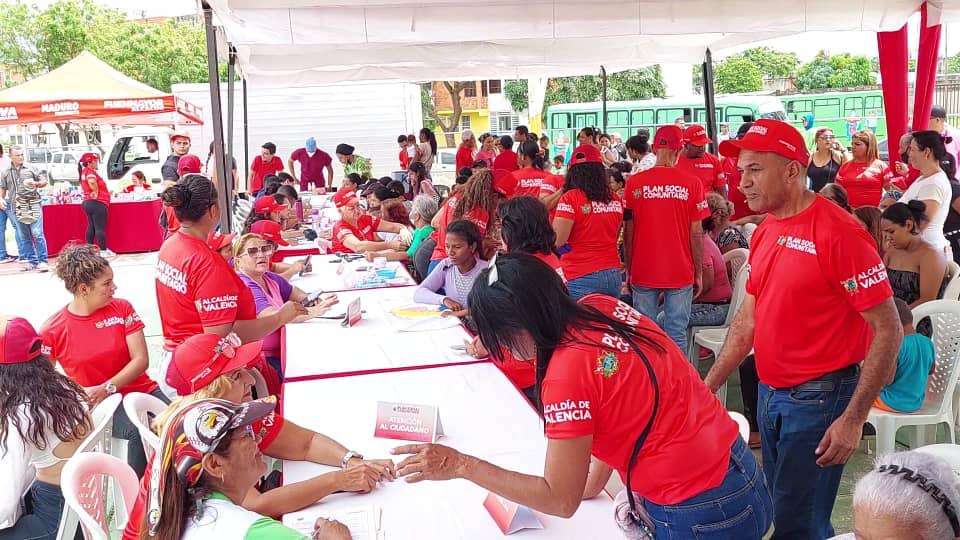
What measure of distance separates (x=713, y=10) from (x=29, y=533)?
17.7 feet

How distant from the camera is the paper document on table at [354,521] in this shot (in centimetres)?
177

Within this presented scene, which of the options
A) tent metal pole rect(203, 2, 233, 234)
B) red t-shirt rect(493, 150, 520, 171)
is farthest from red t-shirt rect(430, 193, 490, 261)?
red t-shirt rect(493, 150, 520, 171)

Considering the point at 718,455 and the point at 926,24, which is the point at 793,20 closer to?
the point at 926,24

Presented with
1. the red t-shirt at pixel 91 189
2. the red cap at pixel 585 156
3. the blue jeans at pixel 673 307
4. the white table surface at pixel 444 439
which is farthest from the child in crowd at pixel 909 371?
the red t-shirt at pixel 91 189

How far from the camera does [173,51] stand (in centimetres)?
3033

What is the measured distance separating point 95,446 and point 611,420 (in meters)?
1.80

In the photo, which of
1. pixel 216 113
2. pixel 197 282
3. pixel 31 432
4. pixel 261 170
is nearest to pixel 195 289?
pixel 197 282

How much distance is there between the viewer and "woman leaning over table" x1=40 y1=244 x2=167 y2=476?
3074 mm

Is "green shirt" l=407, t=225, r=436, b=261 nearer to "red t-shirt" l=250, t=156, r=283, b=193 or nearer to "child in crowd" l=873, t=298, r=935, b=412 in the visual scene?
"child in crowd" l=873, t=298, r=935, b=412

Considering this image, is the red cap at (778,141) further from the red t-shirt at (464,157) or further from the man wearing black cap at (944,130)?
the red t-shirt at (464,157)

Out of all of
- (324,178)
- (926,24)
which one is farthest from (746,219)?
(324,178)

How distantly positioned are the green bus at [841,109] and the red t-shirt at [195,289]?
18.8 metres

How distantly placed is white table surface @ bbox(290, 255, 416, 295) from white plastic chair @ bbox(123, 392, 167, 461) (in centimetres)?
210

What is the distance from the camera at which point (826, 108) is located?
20.5 m
